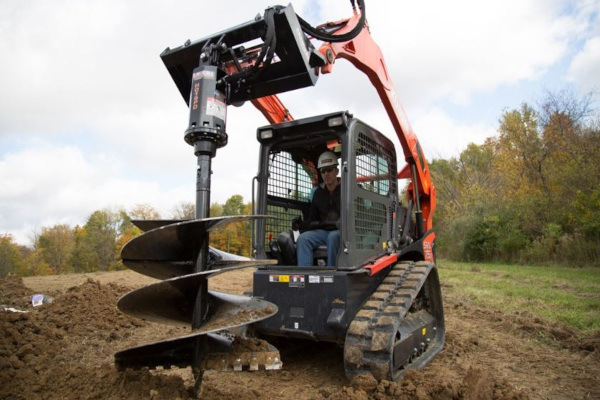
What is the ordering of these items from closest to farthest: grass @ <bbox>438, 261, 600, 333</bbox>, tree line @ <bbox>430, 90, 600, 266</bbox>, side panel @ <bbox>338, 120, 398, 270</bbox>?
side panel @ <bbox>338, 120, 398, 270</bbox>
grass @ <bbox>438, 261, 600, 333</bbox>
tree line @ <bbox>430, 90, 600, 266</bbox>

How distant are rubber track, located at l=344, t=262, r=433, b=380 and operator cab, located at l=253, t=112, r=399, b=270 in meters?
0.42

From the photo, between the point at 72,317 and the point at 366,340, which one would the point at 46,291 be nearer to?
the point at 72,317

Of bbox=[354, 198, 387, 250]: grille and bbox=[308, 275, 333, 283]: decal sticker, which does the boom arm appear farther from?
bbox=[308, 275, 333, 283]: decal sticker

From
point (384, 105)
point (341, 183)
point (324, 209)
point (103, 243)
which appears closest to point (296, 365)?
point (324, 209)

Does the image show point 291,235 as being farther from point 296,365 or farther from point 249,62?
point 249,62

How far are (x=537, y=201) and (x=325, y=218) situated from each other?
18408mm

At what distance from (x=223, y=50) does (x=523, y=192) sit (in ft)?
76.0

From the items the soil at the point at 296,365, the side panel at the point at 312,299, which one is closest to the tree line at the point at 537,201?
the soil at the point at 296,365

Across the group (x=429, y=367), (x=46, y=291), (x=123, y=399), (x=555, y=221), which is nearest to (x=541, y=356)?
(x=429, y=367)

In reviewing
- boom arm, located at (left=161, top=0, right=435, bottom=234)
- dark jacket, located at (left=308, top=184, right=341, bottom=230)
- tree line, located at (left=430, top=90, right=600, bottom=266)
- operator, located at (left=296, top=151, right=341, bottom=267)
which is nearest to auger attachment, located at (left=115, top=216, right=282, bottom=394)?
boom arm, located at (left=161, top=0, right=435, bottom=234)

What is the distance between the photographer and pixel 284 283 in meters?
3.92

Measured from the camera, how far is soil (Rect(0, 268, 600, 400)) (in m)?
2.99

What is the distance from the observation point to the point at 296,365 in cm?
446

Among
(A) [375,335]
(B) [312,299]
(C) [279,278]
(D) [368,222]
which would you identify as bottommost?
(A) [375,335]
